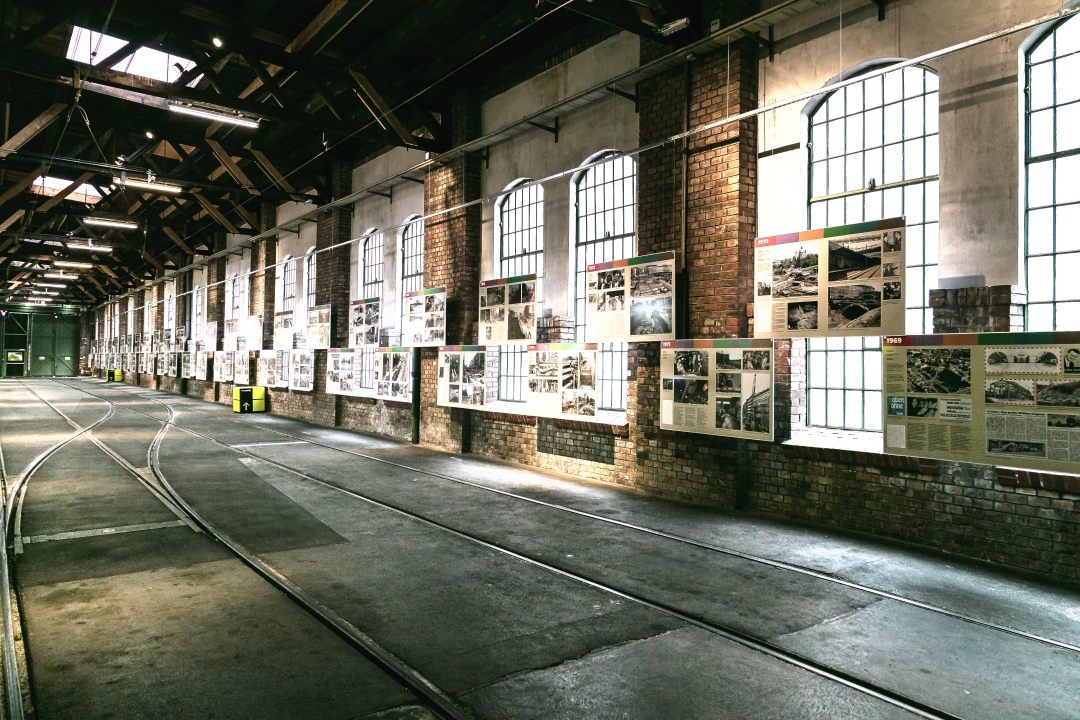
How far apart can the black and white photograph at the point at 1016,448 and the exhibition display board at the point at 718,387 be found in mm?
2006

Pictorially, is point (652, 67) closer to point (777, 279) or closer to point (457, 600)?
point (777, 279)

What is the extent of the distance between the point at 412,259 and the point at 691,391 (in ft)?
27.2

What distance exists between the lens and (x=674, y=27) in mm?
7387

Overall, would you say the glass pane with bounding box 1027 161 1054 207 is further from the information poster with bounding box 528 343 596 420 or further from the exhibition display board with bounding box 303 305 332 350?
the exhibition display board with bounding box 303 305 332 350

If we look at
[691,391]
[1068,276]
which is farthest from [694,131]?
[1068,276]

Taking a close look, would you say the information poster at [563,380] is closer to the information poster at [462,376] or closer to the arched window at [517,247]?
the arched window at [517,247]

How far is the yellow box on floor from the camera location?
20.0 metres

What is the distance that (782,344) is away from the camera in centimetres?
707

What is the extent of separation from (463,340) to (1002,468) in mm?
8299

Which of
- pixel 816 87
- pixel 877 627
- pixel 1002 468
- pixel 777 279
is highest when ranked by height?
pixel 816 87

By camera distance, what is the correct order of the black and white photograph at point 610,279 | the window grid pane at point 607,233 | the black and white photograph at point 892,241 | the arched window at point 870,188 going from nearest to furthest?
the black and white photograph at point 892,241
the arched window at point 870,188
the black and white photograph at point 610,279
the window grid pane at point 607,233

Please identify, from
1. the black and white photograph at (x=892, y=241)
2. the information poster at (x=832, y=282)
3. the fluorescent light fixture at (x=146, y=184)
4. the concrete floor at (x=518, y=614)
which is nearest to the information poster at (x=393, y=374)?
the concrete floor at (x=518, y=614)

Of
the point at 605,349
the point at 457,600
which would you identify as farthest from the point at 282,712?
the point at 605,349

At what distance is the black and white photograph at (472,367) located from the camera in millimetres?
10969
